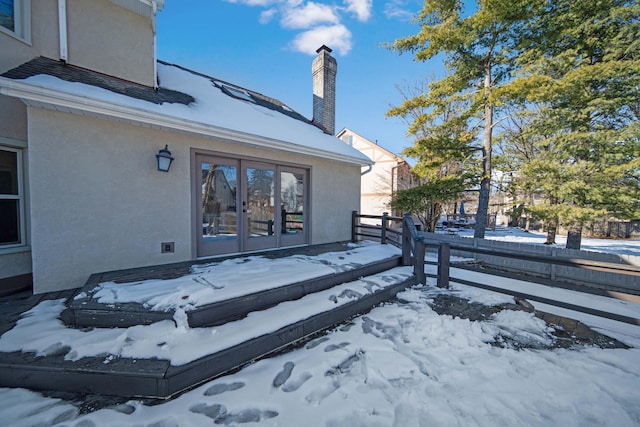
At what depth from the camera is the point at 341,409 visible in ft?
5.81

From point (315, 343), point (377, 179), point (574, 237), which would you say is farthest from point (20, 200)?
point (377, 179)

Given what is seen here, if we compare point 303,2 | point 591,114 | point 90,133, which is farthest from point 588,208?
point 90,133

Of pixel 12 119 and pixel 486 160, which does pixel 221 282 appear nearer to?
pixel 12 119

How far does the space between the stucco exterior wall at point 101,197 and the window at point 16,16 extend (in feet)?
5.35

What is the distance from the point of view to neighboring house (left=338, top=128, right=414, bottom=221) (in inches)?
582

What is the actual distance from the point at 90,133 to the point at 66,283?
2.15m

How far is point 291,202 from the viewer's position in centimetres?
603

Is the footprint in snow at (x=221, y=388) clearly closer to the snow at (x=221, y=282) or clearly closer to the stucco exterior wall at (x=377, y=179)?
the snow at (x=221, y=282)

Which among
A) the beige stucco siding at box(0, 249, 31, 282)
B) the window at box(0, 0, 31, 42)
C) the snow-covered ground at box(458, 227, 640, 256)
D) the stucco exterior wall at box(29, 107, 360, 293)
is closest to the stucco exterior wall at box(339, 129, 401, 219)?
the snow-covered ground at box(458, 227, 640, 256)

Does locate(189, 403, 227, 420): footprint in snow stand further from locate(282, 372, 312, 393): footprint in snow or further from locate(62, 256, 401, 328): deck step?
locate(62, 256, 401, 328): deck step

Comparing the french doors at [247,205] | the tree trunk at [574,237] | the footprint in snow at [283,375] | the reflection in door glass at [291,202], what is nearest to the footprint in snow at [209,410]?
the footprint in snow at [283,375]

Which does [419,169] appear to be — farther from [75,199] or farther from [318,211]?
[75,199]

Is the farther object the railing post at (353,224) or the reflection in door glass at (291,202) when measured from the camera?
the railing post at (353,224)

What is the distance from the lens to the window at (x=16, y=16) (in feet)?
11.8
